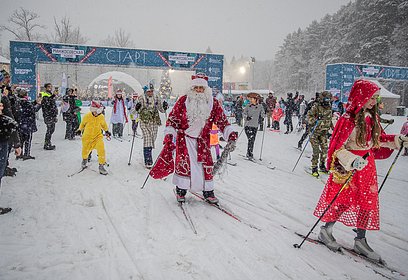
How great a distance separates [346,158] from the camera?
9.46ft

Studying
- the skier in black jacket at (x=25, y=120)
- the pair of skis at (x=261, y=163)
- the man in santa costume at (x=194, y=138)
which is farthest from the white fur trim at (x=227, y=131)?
the skier in black jacket at (x=25, y=120)

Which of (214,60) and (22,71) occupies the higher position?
(214,60)

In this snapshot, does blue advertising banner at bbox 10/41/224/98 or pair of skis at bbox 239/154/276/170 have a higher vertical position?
blue advertising banner at bbox 10/41/224/98

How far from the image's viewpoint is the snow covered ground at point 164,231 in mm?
2762

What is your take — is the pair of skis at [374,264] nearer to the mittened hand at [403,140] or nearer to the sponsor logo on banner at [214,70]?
the mittened hand at [403,140]

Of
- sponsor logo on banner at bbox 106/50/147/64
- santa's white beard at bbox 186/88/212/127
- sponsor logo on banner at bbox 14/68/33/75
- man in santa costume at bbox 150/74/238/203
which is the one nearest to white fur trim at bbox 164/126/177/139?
man in santa costume at bbox 150/74/238/203

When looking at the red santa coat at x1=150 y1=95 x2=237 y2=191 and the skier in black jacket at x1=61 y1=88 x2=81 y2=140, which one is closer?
the red santa coat at x1=150 y1=95 x2=237 y2=191

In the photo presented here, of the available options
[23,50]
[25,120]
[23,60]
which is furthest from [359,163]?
[23,50]

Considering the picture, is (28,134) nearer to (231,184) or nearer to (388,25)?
(231,184)

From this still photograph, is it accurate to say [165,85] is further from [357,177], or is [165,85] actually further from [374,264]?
[374,264]

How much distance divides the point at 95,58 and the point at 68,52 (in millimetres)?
1698

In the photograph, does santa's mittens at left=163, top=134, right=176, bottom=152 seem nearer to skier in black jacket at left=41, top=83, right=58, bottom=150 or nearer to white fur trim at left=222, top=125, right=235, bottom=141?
white fur trim at left=222, top=125, right=235, bottom=141

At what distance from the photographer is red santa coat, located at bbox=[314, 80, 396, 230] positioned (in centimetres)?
295

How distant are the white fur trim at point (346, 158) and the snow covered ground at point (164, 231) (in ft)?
3.50
